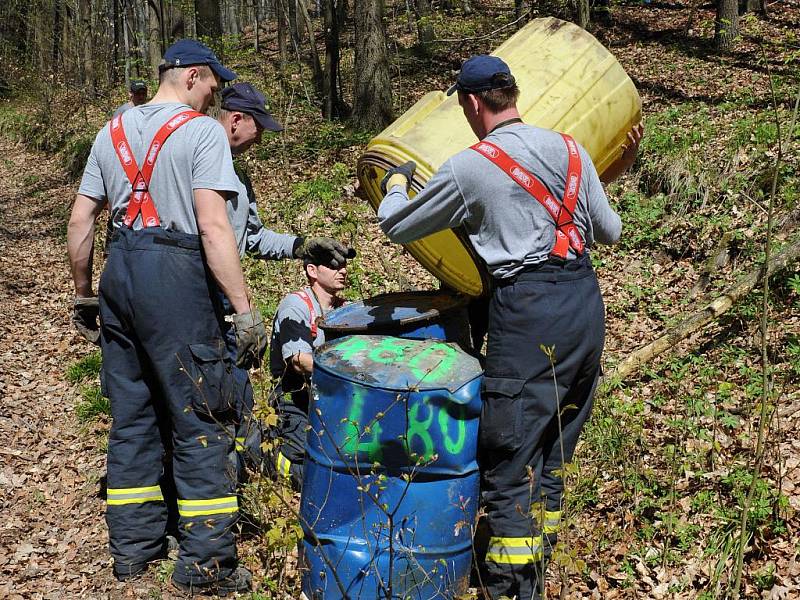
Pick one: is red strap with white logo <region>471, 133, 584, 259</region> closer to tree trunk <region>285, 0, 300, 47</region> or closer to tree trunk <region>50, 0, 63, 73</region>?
tree trunk <region>285, 0, 300, 47</region>

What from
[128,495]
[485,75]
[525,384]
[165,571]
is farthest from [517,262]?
[165,571]

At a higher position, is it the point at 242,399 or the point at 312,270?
the point at 312,270

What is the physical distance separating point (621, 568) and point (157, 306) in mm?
2651

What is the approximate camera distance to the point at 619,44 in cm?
1667

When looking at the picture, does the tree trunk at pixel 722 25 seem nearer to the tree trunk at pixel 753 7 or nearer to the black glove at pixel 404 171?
the tree trunk at pixel 753 7

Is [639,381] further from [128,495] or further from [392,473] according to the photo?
[128,495]

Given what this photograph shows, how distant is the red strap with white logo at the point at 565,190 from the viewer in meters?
3.01

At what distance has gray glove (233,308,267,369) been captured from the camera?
3.62 m

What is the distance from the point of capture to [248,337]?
3.63m

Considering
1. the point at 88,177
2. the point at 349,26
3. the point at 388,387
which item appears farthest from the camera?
the point at 349,26

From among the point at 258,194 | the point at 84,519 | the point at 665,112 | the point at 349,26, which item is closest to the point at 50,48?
the point at 349,26

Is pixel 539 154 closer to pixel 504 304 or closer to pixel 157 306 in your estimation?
pixel 504 304

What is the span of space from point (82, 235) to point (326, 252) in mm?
1277

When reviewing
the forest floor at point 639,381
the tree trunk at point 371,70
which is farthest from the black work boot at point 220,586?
the tree trunk at point 371,70
